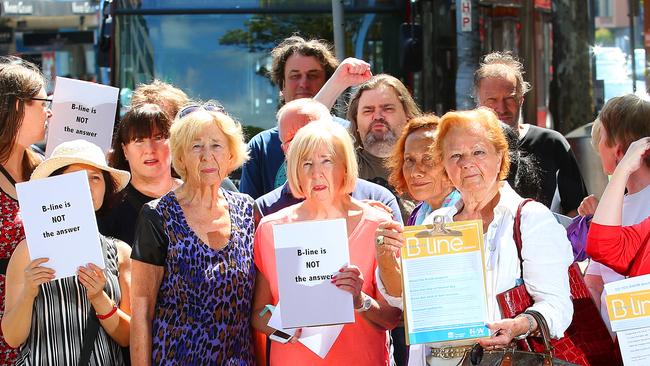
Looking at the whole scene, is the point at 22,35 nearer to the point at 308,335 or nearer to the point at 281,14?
the point at 281,14

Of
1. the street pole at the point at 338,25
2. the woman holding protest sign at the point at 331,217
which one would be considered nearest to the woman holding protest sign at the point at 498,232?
the woman holding protest sign at the point at 331,217

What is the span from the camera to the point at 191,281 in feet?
14.1

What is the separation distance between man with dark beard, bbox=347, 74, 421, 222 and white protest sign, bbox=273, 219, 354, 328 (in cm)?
163

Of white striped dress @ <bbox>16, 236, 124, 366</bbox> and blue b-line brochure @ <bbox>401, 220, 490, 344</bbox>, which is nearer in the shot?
blue b-line brochure @ <bbox>401, 220, 490, 344</bbox>

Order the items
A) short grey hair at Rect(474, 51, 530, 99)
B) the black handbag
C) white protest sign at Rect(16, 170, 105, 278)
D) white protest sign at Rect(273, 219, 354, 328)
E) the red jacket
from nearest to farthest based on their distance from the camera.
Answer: the black handbag → white protest sign at Rect(273, 219, 354, 328) → the red jacket → white protest sign at Rect(16, 170, 105, 278) → short grey hair at Rect(474, 51, 530, 99)

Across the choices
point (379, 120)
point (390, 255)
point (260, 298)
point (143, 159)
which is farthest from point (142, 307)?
point (379, 120)

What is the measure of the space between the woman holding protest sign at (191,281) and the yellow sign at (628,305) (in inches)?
55.4

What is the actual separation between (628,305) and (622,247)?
312mm

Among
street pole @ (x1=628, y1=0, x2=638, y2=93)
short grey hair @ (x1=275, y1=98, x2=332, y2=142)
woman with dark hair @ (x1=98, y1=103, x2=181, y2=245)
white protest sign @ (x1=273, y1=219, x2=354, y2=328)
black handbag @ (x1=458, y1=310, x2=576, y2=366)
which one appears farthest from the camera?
street pole @ (x1=628, y1=0, x2=638, y2=93)

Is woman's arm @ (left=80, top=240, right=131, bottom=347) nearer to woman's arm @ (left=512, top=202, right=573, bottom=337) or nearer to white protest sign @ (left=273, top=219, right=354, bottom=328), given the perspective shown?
white protest sign @ (left=273, top=219, right=354, bottom=328)

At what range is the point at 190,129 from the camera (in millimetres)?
4469

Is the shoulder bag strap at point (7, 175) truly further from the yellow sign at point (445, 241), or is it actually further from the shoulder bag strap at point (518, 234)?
the shoulder bag strap at point (518, 234)

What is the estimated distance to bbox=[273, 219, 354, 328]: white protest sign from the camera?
408 cm

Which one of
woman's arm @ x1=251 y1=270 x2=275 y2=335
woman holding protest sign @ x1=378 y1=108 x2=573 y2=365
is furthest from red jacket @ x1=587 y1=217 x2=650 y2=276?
woman's arm @ x1=251 y1=270 x2=275 y2=335
